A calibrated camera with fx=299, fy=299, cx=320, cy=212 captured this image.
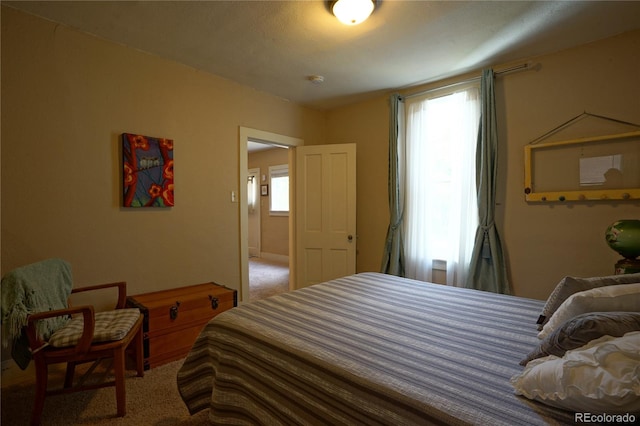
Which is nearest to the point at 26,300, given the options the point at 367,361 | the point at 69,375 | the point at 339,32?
the point at 69,375

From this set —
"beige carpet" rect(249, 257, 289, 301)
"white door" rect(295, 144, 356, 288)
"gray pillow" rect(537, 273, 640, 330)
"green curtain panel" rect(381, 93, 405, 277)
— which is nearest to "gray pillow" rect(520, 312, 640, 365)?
"gray pillow" rect(537, 273, 640, 330)

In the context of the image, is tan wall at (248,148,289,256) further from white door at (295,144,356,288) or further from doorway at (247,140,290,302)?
white door at (295,144,356,288)

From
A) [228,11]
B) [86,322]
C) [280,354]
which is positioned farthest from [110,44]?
[280,354]

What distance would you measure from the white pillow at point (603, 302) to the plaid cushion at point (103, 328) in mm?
2222

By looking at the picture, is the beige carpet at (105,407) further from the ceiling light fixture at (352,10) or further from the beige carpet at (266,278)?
the ceiling light fixture at (352,10)

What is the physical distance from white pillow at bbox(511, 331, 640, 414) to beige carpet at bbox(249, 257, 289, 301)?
343cm

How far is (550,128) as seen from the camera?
2.62 metres

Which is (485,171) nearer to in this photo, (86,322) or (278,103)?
(278,103)

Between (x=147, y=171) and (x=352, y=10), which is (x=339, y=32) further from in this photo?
(x=147, y=171)

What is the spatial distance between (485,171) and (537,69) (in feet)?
3.22

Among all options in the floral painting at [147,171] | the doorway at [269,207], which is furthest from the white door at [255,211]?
the floral painting at [147,171]

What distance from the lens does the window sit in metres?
6.64

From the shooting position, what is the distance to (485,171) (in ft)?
9.29

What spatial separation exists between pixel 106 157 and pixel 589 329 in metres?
3.03
